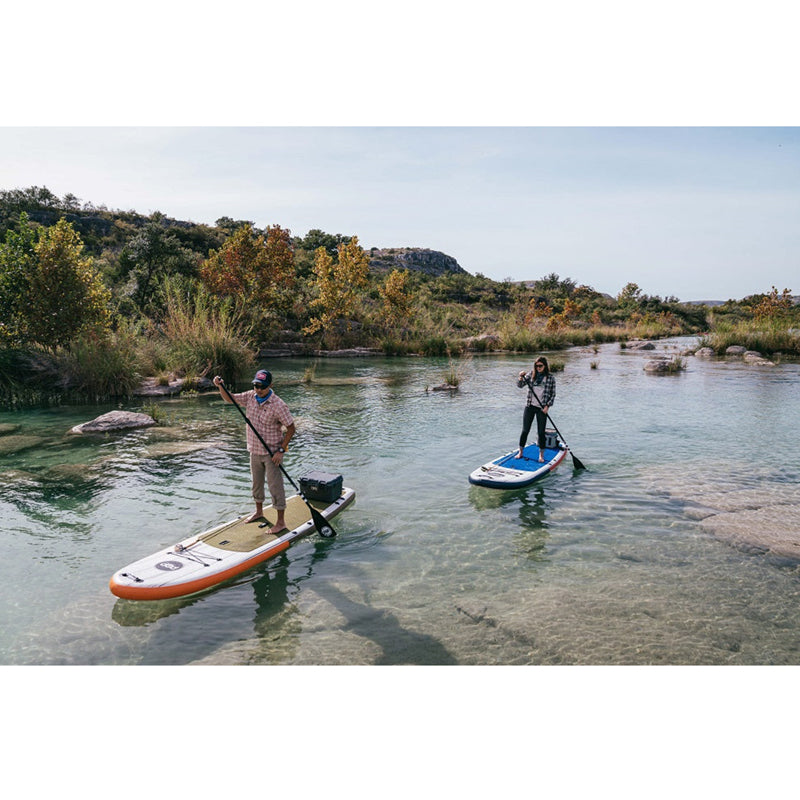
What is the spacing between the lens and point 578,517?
7.83 metres

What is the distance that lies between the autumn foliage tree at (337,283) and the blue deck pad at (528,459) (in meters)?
22.7

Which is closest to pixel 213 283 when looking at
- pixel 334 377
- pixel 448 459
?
pixel 334 377

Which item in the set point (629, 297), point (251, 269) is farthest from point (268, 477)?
point (629, 297)

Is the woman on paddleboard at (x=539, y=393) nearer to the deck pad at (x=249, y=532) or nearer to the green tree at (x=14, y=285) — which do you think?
the deck pad at (x=249, y=532)

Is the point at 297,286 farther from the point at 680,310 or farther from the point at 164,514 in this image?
the point at 680,310

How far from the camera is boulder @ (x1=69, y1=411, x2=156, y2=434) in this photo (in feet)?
40.6

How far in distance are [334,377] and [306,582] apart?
16.8 meters

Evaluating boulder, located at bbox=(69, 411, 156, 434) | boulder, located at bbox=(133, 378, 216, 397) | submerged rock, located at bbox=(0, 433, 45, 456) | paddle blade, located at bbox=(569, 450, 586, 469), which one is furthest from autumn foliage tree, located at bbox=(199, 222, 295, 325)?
paddle blade, located at bbox=(569, 450, 586, 469)

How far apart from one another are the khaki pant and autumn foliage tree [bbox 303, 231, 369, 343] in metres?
25.2

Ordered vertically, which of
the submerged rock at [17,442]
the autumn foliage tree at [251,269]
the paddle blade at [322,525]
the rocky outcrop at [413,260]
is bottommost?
the paddle blade at [322,525]

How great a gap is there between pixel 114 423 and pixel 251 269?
1961 centimetres

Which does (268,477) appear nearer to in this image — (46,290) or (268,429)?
(268,429)

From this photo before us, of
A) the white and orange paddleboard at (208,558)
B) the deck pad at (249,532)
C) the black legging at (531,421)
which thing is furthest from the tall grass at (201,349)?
the white and orange paddleboard at (208,558)

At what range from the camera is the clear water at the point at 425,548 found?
4.88m
